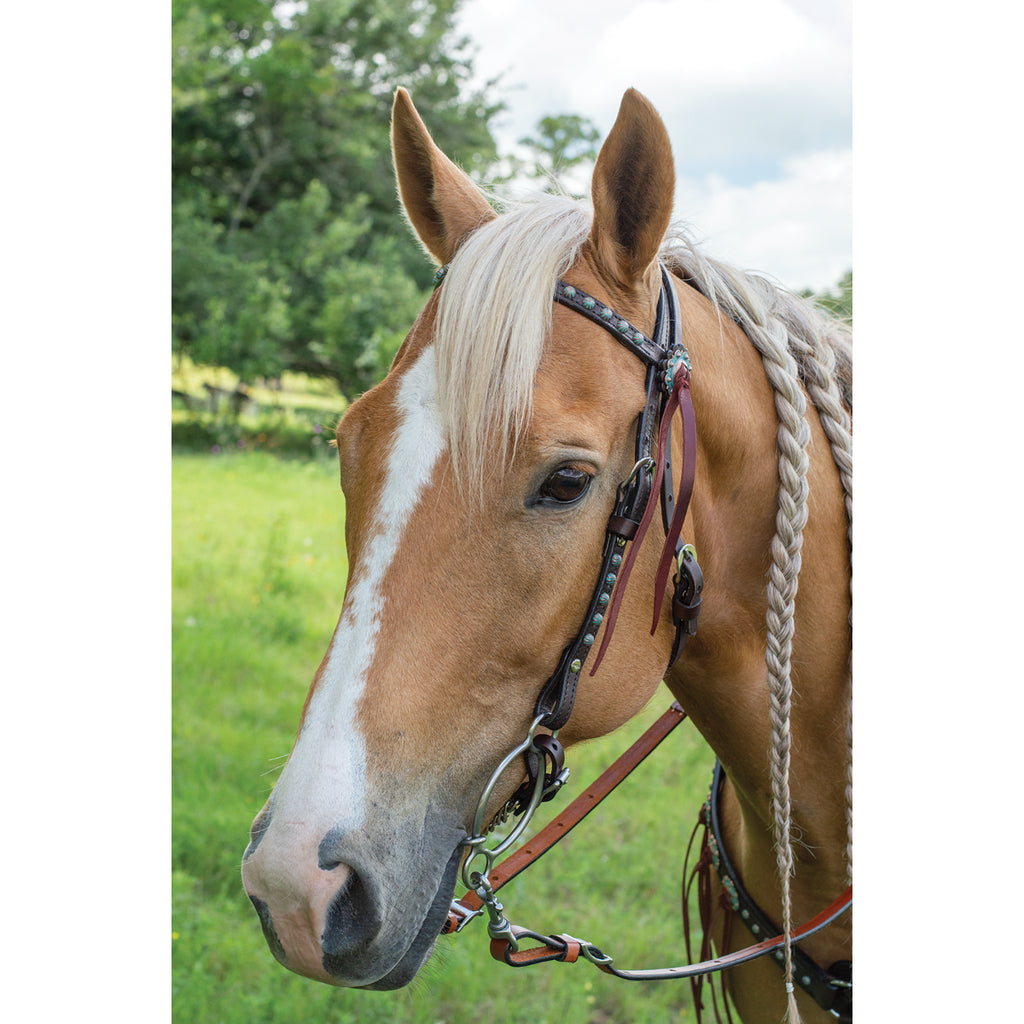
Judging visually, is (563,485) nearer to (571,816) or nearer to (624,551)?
(624,551)

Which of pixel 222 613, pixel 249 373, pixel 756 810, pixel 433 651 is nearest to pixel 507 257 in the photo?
pixel 433 651

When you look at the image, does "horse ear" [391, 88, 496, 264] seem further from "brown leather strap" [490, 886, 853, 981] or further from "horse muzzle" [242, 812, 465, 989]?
"brown leather strap" [490, 886, 853, 981]

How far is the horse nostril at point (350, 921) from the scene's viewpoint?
1.18m

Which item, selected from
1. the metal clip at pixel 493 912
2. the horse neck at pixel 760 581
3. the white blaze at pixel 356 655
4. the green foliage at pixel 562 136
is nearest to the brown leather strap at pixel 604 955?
the metal clip at pixel 493 912

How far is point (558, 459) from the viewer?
4.34 feet

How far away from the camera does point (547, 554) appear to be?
1.34m

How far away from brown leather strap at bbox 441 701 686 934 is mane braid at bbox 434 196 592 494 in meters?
0.83

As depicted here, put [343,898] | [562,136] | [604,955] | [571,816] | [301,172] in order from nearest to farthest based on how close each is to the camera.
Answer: [343,898] → [604,955] → [571,816] → [562,136] → [301,172]

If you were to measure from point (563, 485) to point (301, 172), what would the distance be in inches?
628

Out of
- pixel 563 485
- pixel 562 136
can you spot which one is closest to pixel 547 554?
pixel 563 485

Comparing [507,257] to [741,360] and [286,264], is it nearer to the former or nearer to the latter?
[741,360]

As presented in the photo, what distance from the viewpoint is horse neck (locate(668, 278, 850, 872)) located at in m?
1.57

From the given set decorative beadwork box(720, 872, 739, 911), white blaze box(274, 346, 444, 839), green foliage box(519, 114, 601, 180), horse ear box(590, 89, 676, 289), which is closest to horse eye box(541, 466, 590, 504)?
white blaze box(274, 346, 444, 839)

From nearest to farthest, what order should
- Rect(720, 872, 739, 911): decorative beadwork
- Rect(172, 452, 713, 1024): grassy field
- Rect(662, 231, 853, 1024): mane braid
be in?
Rect(662, 231, 853, 1024): mane braid, Rect(720, 872, 739, 911): decorative beadwork, Rect(172, 452, 713, 1024): grassy field
